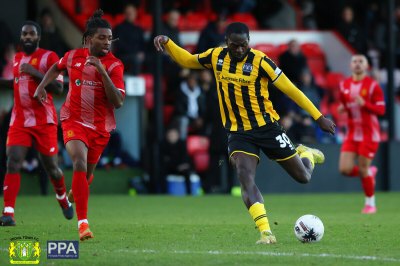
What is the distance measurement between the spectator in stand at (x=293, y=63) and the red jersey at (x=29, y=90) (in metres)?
9.90

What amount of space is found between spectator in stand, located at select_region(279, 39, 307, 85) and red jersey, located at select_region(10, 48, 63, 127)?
390 inches

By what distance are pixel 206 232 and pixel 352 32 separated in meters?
13.6

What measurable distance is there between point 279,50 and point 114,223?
11665 millimetres

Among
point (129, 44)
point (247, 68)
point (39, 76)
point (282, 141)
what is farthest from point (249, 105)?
point (129, 44)

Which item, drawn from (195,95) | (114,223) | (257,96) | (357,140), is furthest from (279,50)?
(257,96)

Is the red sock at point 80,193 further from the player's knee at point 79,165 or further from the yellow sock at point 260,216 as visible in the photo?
the yellow sock at point 260,216

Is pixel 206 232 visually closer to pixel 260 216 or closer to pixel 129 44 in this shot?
pixel 260 216

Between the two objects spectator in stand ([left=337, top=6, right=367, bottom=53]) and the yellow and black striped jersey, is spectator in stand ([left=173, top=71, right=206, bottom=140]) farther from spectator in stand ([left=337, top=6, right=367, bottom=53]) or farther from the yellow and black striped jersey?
the yellow and black striped jersey

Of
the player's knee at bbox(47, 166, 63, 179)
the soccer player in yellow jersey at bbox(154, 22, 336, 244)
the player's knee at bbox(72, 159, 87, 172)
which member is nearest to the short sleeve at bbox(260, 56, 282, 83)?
the soccer player in yellow jersey at bbox(154, 22, 336, 244)

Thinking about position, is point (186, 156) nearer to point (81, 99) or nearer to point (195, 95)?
point (195, 95)

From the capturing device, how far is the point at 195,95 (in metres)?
20.9

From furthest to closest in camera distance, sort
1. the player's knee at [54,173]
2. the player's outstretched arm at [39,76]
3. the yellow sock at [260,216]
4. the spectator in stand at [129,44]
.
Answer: the spectator in stand at [129,44], the player's knee at [54,173], the player's outstretched arm at [39,76], the yellow sock at [260,216]

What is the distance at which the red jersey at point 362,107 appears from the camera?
15.8m

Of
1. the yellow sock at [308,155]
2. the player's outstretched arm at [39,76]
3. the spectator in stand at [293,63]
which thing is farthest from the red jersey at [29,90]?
the spectator in stand at [293,63]
